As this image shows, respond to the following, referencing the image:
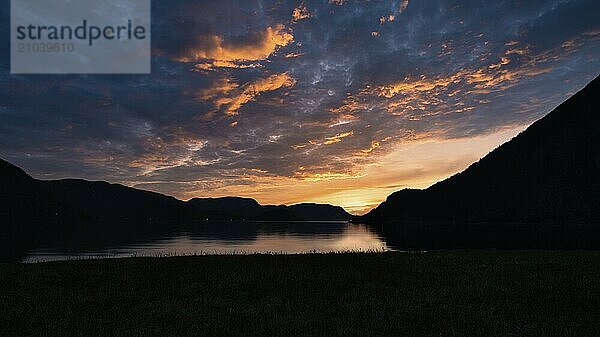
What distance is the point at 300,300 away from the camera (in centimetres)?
1580

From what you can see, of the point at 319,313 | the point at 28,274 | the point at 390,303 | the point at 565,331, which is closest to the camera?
the point at 565,331

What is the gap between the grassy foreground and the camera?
478 inches

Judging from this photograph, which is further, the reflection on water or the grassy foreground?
the reflection on water

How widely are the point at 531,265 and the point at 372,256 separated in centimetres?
1075

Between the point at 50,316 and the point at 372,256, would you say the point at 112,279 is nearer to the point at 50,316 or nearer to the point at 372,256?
the point at 50,316

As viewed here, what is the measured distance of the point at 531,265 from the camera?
25.0 m

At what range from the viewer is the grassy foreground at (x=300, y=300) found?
39.8 feet

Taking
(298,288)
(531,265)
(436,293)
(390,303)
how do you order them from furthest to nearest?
(531,265)
(298,288)
(436,293)
(390,303)

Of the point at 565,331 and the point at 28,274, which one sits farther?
the point at 28,274

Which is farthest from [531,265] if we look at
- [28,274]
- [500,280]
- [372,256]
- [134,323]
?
[28,274]

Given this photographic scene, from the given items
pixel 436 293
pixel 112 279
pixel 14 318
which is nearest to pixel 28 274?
pixel 112 279

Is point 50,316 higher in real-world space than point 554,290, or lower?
higher

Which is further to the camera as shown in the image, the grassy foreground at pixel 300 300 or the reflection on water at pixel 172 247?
the reflection on water at pixel 172 247

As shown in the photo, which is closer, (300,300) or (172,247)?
(300,300)
